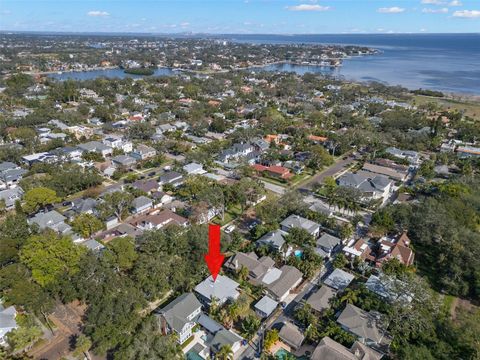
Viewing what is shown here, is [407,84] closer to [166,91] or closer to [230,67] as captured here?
[230,67]

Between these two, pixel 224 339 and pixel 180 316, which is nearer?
pixel 224 339

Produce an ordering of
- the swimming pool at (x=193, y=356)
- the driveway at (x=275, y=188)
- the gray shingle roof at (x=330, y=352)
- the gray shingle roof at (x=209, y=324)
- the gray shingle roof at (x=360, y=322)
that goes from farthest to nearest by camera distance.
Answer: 1. the driveway at (x=275, y=188)
2. the gray shingle roof at (x=209, y=324)
3. the gray shingle roof at (x=360, y=322)
4. the swimming pool at (x=193, y=356)
5. the gray shingle roof at (x=330, y=352)

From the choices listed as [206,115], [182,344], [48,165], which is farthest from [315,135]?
[182,344]

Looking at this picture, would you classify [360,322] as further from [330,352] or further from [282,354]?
[282,354]

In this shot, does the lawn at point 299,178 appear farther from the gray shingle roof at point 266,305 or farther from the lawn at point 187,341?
the lawn at point 187,341

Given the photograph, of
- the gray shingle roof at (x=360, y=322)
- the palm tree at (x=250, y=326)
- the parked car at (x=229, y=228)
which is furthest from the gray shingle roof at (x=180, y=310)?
the parked car at (x=229, y=228)

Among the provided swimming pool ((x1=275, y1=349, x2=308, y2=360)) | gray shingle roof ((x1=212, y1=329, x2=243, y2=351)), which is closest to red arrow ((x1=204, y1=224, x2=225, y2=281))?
gray shingle roof ((x1=212, y1=329, x2=243, y2=351))

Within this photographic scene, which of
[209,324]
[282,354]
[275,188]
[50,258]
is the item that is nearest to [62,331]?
[50,258]

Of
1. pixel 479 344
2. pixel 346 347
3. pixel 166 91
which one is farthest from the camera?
pixel 166 91
